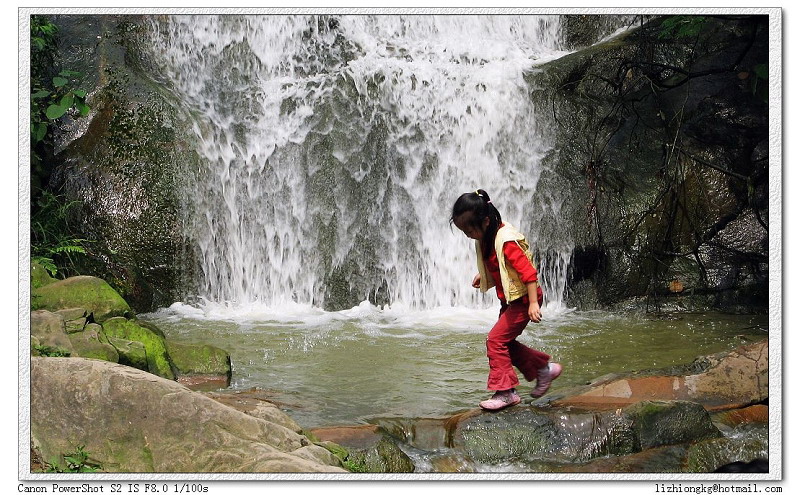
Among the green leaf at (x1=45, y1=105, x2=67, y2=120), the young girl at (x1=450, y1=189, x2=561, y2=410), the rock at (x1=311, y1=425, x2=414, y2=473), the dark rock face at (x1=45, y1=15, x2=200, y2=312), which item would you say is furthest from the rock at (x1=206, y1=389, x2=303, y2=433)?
the dark rock face at (x1=45, y1=15, x2=200, y2=312)

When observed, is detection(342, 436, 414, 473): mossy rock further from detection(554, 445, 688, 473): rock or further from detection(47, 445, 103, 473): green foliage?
detection(47, 445, 103, 473): green foliage

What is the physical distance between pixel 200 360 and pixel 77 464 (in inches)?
55.2

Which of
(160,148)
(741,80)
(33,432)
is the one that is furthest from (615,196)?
(33,432)

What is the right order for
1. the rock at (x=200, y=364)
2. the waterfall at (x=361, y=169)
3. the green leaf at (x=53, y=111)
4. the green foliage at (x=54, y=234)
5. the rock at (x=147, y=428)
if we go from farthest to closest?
the waterfall at (x=361, y=169) < the green foliage at (x=54, y=234) < the green leaf at (x=53, y=111) < the rock at (x=200, y=364) < the rock at (x=147, y=428)

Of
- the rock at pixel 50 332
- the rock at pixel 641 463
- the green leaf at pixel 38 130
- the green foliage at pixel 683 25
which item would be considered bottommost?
the rock at pixel 641 463

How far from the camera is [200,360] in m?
4.38

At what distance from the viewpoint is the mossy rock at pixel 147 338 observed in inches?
165

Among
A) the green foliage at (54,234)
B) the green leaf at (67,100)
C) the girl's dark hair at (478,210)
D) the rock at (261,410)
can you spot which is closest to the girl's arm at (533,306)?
the girl's dark hair at (478,210)

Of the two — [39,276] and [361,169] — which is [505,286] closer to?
[39,276]

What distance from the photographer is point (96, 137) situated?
20.6ft

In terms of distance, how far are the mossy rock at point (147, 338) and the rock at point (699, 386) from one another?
1938mm

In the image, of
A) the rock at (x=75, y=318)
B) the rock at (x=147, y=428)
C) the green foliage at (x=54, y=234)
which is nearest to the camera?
the rock at (x=147, y=428)

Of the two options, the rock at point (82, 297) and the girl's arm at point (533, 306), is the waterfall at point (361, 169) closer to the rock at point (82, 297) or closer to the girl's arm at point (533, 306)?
the rock at point (82, 297)

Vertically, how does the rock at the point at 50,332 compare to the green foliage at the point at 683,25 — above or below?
below
